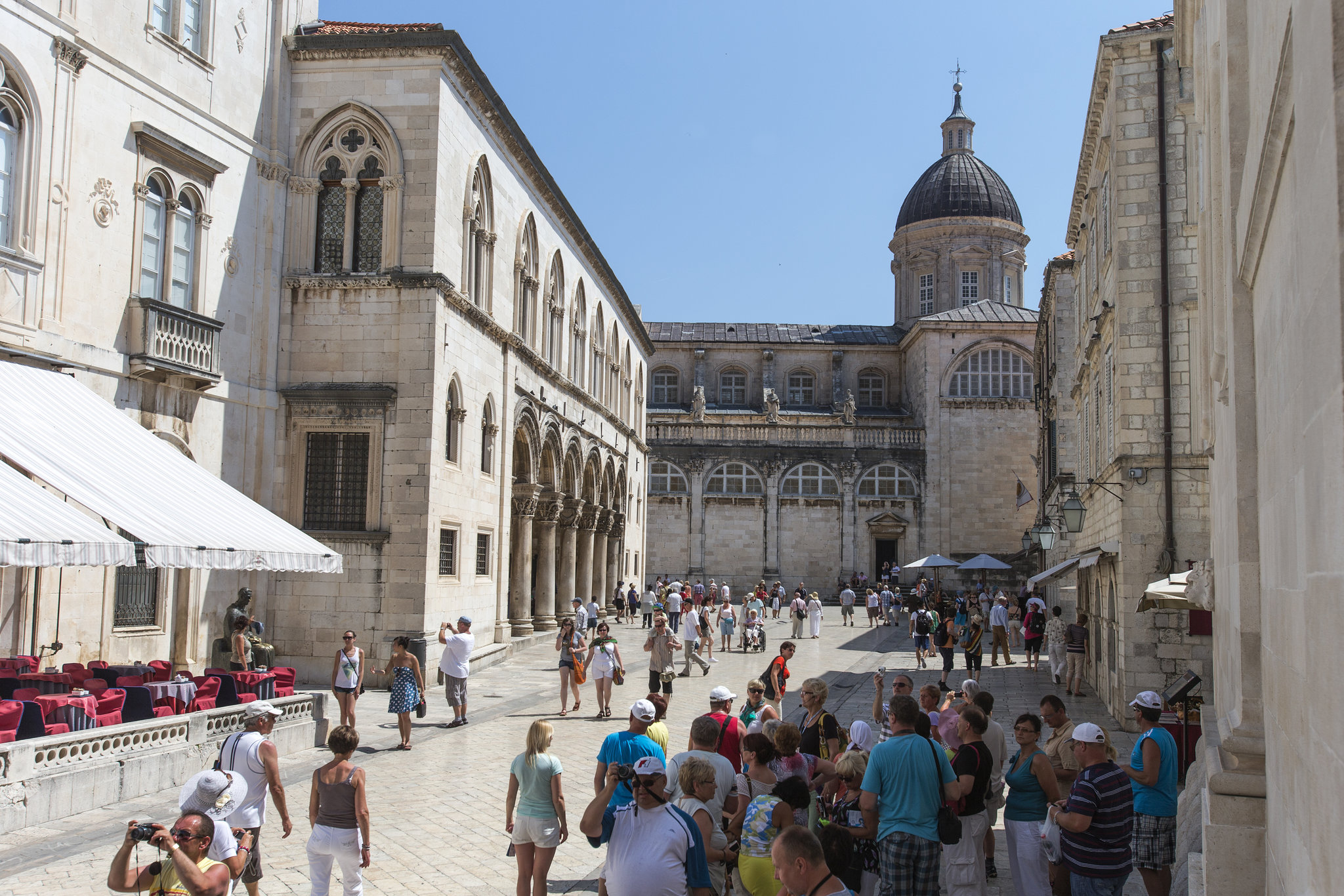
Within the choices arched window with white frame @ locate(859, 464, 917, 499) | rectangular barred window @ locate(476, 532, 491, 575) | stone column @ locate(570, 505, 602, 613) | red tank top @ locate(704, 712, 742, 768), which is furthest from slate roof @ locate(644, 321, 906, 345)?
red tank top @ locate(704, 712, 742, 768)

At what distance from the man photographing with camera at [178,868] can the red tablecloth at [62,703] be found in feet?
20.1

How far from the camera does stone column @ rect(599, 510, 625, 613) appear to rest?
38.6m

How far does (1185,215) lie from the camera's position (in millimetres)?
16141

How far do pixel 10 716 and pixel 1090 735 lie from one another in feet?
30.2

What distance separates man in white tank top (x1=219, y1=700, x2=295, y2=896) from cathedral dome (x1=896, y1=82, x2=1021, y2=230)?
188ft

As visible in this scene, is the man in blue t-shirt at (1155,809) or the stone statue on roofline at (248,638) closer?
the man in blue t-shirt at (1155,809)

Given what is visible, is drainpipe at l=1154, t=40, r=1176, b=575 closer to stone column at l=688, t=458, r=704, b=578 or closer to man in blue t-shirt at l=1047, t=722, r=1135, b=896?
man in blue t-shirt at l=1047, t=722, r=1135, b=896

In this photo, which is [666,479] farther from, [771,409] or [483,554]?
[483,554]

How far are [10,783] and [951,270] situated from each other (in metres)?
56.3

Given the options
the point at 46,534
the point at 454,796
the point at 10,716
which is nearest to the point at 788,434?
the point at 454,796

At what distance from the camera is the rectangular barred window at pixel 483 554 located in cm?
2341

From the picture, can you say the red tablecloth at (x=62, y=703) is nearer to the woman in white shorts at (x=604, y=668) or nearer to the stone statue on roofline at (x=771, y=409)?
the woman in white shorts at (x=604, y=668)

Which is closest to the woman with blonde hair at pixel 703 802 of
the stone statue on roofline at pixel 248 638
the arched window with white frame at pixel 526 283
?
the stone statue on roofline at pixel 248 638

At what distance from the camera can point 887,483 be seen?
52.7 metres
